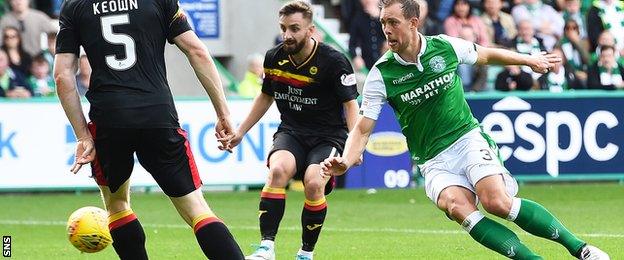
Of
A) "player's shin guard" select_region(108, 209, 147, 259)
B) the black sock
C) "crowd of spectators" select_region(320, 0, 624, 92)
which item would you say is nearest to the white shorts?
the black sock

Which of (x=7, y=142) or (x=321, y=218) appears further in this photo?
(x=7, y=142)

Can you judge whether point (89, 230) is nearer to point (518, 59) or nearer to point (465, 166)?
point (465, 166)

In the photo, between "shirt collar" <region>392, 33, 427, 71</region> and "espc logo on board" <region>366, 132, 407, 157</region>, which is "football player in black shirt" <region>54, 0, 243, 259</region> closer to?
"shirt collar" <region>392, 33, 427, 71</region>

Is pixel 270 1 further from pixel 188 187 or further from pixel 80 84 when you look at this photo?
pixel 188 187

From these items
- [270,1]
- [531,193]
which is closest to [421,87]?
[531,193]

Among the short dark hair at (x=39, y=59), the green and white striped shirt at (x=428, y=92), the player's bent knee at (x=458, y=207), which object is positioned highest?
the green and white striped shirt at (x=428, y=92)

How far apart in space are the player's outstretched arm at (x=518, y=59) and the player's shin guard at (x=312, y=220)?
2170 millimetres

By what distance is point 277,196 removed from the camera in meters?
11.5

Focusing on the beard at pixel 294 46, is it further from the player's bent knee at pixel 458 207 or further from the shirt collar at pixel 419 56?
the player's bent knee at pixel 458 207

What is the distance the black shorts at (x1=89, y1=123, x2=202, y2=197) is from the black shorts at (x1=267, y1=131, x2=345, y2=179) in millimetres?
2624

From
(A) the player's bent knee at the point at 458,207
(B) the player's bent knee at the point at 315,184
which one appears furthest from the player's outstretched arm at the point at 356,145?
(B) the player's bent knee at the point at 315,184

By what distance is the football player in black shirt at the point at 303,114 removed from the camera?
11.5m

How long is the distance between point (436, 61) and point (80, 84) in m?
10.9

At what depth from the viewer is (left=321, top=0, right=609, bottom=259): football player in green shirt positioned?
9.55 meters
